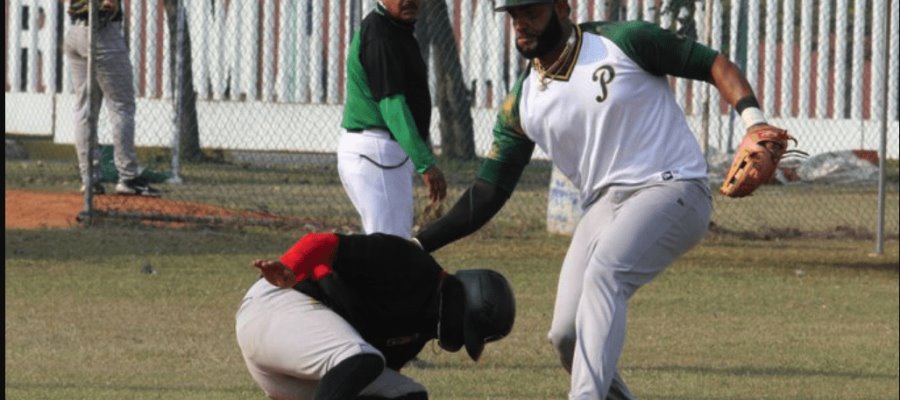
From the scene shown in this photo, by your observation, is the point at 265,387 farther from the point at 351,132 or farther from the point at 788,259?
the point at 788,259

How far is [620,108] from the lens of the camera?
274 inches

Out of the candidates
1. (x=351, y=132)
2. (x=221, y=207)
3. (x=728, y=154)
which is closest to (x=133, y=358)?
(x=351, y=132)

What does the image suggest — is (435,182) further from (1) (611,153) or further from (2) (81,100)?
(2) (81,100)

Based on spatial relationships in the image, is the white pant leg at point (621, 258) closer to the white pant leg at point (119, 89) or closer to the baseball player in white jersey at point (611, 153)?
the baseball player in white jersey at point (611, 153)

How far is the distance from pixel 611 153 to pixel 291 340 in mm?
1439

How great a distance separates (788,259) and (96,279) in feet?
17.6

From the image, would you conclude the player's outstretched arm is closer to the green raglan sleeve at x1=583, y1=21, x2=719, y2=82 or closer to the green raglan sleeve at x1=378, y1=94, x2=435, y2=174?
the green raglan sleeve at x1=583, y1=21, x2=719, y2=82

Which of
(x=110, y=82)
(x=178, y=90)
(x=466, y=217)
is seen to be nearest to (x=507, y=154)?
(x=466, y=217)

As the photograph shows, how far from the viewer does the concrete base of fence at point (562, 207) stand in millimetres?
15398

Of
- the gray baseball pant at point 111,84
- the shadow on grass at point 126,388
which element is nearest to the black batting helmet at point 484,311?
the shadow on grass at point 126,388

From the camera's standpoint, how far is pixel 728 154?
19.0 m

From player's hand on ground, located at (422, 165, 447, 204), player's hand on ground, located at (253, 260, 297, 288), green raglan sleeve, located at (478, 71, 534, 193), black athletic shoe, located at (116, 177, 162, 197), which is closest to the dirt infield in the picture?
black athletic shoe, located at (116, 177, 162, 197)

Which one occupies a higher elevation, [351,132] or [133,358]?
[351,132]

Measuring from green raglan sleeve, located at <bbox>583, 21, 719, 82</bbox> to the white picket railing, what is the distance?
378 inches
